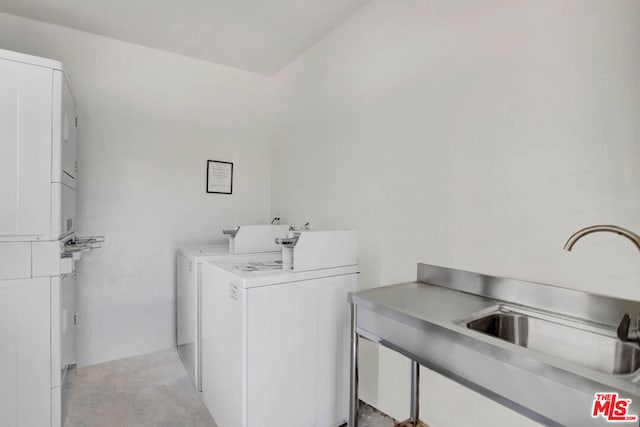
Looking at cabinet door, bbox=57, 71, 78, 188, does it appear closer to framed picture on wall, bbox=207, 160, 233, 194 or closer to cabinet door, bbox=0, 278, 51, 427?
cabinet door, bbox=0, 278, 51, 427

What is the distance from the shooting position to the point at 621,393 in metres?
0.73

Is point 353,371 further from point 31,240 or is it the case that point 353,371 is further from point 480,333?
point 31,240

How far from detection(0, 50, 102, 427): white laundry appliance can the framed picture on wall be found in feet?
4.65

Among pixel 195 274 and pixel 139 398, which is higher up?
pixel 195 274

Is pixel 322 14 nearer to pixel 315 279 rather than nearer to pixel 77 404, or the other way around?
pixel 315 279

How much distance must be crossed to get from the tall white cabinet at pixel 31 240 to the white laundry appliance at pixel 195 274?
0.75 m

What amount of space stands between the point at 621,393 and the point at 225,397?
68.9 inches

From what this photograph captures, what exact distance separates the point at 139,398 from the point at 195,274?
0.93m

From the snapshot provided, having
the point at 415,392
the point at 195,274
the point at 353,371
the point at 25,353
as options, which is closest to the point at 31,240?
the point at 25,353

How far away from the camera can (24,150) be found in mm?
1779

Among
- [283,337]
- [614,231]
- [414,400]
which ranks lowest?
[414,400]

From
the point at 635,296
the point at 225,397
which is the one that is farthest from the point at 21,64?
the point at 635,296

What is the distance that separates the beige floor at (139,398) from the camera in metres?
2.05

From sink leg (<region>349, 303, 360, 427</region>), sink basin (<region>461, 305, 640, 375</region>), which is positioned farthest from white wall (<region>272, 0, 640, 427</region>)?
sink leg (<region>349, 303, 360, 427</region>)
